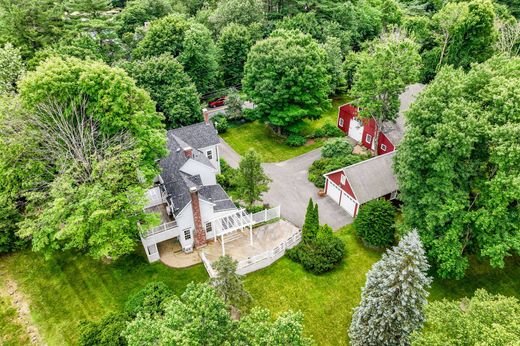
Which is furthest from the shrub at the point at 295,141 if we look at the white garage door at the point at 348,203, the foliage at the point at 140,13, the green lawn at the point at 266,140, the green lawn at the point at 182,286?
the foliage at the point at 140,13

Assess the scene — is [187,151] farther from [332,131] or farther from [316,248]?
[332,131]

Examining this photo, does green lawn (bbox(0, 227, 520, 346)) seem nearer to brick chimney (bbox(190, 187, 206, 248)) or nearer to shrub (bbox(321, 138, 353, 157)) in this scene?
brick chimney (bbox(190, 187, 206, 248))

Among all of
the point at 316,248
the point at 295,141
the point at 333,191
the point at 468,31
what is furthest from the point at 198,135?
the point at 468,31

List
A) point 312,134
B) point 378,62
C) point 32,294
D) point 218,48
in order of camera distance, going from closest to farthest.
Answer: point 32,294 → point 378,62 → point 312,134 → point 218,48

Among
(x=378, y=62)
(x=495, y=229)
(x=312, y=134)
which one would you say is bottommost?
(x=312, y=134)

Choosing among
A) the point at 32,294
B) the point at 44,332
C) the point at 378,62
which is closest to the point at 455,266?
the point at 378,62

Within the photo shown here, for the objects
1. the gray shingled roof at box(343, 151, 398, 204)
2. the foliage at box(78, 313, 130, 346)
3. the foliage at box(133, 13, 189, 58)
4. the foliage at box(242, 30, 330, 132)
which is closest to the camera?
the foliage at box(78, 313, 130, 346)

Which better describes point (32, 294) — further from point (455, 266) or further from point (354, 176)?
point (455, 266)

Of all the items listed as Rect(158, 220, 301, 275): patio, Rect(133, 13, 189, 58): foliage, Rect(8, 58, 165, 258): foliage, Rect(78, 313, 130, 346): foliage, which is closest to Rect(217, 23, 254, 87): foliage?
Rect(133, 13, 189, 58): foliage
